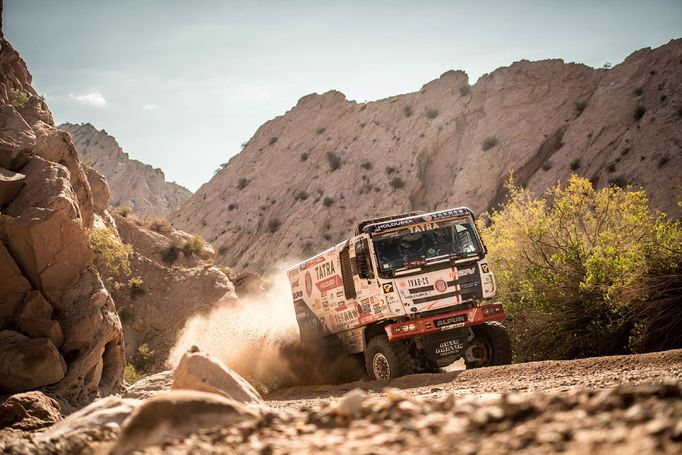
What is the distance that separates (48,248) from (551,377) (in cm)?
1395

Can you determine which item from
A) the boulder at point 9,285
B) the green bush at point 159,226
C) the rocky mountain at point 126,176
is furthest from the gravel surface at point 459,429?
the rocky mountain at point 126,176

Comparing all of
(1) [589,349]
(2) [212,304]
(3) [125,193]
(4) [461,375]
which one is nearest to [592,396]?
(4) [461,375]

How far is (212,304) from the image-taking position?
31875 mm

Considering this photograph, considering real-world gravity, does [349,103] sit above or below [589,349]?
above

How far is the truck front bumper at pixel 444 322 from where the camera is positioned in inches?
543

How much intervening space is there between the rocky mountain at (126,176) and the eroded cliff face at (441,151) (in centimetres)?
2674

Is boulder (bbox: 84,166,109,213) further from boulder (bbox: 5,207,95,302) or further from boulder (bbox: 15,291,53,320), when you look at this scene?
boulder (bbox: 15,291,53,320)

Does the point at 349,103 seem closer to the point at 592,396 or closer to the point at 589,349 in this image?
the point at 589,349

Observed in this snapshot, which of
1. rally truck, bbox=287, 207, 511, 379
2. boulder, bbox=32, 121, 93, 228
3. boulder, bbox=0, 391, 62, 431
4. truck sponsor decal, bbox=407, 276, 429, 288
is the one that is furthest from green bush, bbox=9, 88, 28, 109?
truck sponsor decal, bbox=407, 276, 429, 288

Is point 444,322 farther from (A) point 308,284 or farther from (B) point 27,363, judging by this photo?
(B) point 27,363

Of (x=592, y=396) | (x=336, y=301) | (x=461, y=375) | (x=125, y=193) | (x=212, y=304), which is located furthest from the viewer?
(x=125, y=193)

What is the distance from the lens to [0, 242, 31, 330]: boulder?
55.3 ft

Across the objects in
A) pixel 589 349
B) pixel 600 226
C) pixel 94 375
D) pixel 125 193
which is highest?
pixel 125 193

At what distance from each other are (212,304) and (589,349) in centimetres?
2092
